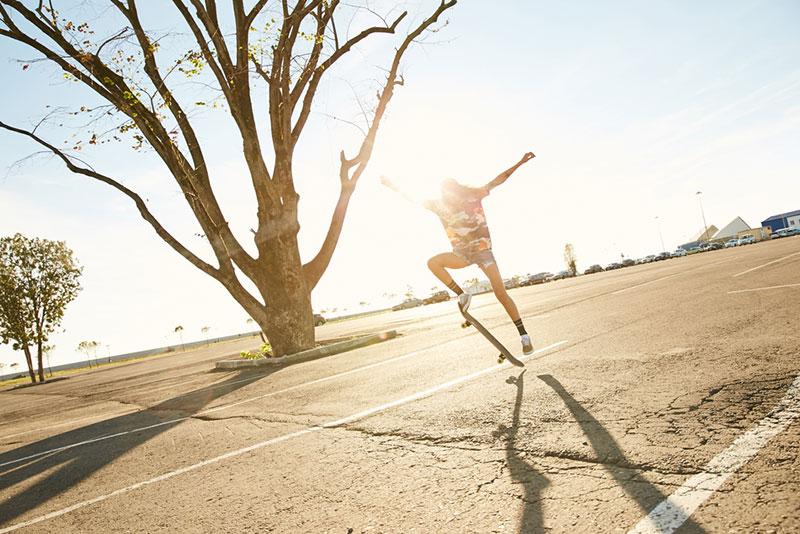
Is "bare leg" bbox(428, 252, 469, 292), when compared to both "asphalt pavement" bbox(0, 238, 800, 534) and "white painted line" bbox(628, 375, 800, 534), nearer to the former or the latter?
"asphalt pavement" bbox(0, 238, 800, 534)

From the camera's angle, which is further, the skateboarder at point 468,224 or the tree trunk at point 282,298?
the tree trunk at point 282,298

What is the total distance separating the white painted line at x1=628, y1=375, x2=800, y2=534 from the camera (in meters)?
1.58

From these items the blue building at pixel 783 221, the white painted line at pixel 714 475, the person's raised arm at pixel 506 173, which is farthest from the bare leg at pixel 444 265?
the blue building at pixel 783 221

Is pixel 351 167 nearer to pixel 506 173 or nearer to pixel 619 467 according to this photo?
pixel 506 173

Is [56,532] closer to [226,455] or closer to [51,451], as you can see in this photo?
[226,455]

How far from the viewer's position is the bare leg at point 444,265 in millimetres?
5915

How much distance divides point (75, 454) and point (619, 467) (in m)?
4.91

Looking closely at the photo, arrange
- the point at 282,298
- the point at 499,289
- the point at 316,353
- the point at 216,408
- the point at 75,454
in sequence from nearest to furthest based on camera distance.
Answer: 1. the point at 75,454
2. the point at 499,289
3. the point at 216,408
4. the point at 316,353
5. the point at 282,298

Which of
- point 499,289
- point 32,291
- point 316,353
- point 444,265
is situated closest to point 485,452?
point 499,289

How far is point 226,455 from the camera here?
136 inches

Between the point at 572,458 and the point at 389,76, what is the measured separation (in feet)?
42.1

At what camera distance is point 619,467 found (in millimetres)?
2078

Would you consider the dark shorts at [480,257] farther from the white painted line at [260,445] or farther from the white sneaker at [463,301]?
the white painted line at [260,445]

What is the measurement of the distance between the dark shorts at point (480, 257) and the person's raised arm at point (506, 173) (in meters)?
0.79
